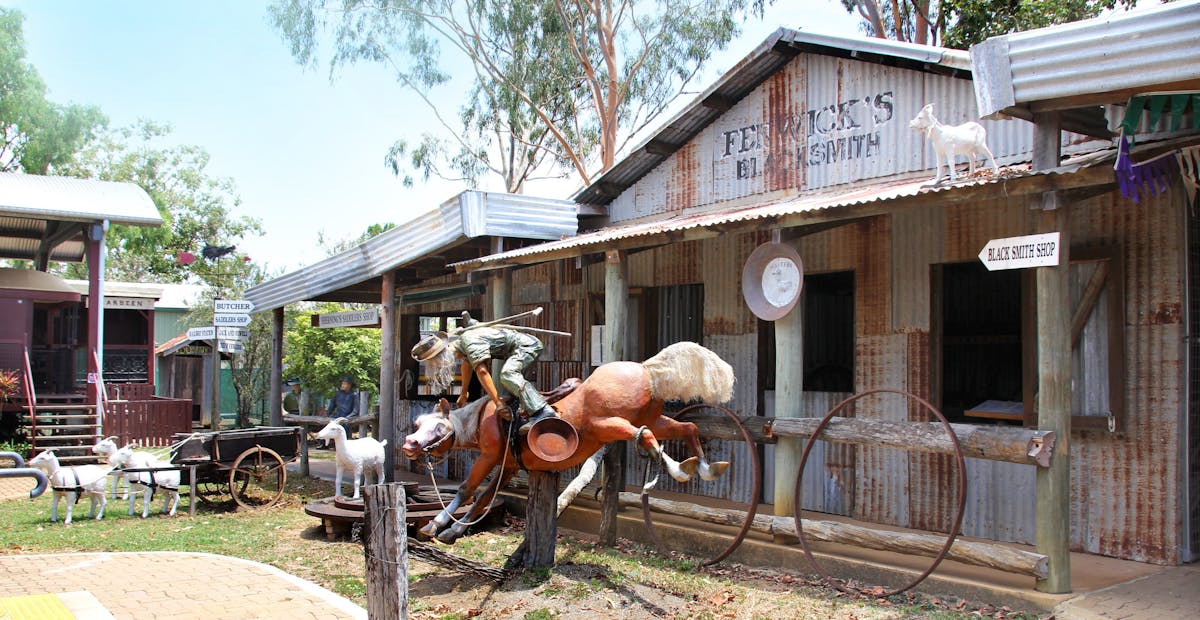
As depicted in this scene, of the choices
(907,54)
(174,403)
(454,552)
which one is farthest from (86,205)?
(907,54)

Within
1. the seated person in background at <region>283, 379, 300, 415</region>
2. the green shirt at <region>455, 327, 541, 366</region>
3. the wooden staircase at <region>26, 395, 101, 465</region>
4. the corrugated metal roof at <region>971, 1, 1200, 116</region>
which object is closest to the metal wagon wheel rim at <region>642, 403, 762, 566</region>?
the green shirt at <region>455, 327, 541, 366</region>

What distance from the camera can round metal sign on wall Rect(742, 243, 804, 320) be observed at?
7.68 metres

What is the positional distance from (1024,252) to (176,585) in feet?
22.9

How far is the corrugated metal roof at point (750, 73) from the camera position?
27.8 ft

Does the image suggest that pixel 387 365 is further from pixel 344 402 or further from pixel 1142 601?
pixel 1142 601

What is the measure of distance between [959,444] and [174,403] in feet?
46.5

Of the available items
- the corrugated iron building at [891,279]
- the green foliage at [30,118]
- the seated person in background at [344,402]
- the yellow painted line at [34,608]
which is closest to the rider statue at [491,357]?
the corrugated iron building at [891,279]

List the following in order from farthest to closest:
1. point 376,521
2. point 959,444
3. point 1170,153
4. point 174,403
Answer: point 174,403
point 959,444
point 1170,153
point 376,521

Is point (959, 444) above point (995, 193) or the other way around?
the other way around

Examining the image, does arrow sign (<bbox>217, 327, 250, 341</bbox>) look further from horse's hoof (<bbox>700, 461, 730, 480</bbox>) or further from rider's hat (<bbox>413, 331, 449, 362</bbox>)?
horse's hoof (<bbox>700, 461, 730, 480</bbox>)

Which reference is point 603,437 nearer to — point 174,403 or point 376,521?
point 376,521

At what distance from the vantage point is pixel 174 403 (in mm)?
16297

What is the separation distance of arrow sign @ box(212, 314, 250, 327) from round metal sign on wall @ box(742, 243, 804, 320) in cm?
914

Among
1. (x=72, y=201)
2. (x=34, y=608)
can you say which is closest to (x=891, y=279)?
(x=34, y=608)
